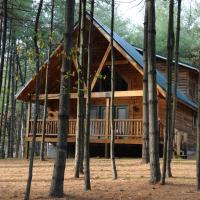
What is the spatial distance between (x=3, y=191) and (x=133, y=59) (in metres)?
12.5

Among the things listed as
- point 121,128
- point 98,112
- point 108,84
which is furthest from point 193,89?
point 121,128

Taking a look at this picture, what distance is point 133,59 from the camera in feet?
68.9

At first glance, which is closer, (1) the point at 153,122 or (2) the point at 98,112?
(1) the point at 153,122

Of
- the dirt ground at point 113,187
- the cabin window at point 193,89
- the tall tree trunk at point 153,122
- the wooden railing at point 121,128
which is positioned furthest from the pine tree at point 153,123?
the cabin window at point 193,89

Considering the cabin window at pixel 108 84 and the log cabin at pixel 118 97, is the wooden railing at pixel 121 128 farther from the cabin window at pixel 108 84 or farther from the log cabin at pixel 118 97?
the cabin window at pixel 108 84

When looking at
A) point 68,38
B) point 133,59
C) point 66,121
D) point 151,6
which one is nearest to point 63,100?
point 66,121

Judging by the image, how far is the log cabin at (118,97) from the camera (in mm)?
21609

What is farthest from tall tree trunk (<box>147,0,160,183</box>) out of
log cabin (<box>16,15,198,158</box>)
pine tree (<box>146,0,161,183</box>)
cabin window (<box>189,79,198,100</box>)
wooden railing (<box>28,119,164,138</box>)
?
cabin window (<box>189,79,198,100</box>)

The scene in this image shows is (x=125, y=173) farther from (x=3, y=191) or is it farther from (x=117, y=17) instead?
(x=117, y=17)

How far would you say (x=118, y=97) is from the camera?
24438 millimetres

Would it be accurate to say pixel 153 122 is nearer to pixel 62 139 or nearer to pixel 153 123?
pixel 153 123

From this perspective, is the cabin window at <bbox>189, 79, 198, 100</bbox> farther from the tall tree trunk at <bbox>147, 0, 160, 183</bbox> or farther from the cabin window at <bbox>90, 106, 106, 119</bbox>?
the tall tree trunk at <bbox>147, 0, 160, 183</bbox>

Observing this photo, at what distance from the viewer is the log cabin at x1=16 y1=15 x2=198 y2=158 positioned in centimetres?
2161

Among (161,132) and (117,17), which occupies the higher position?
(117,17)
